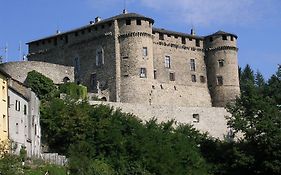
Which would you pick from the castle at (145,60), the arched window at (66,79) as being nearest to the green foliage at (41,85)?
the arched window at (66,79)

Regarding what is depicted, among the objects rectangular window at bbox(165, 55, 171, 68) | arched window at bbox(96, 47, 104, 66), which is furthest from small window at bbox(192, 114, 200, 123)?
arched window at bbox(96, 47, 104, 66)

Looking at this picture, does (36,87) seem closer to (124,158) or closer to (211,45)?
(124,158)

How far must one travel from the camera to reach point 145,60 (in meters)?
74.0

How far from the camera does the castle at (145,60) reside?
73.4 m

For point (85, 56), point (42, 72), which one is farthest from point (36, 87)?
point (85, 56)

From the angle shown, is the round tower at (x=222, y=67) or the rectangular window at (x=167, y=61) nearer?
→ the rectangular window at (x=167, y=61)

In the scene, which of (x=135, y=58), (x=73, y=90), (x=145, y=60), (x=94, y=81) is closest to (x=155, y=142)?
(x=73, y=90)

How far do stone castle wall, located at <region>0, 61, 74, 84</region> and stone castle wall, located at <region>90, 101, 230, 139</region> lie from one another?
9940 millimetres

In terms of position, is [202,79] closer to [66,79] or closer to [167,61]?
[167,61]

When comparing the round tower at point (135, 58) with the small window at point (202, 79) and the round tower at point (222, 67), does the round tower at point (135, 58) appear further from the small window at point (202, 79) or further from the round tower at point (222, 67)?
the round tower at point (222, 67)

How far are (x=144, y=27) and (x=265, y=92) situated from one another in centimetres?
1510

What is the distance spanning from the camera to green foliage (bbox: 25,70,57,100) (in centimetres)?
6538

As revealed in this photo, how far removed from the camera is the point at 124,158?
52.8 metres

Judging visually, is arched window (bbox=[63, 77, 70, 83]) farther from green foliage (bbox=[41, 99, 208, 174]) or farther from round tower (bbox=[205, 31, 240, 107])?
round tower (bbox=[205, 31, 240, 107])
